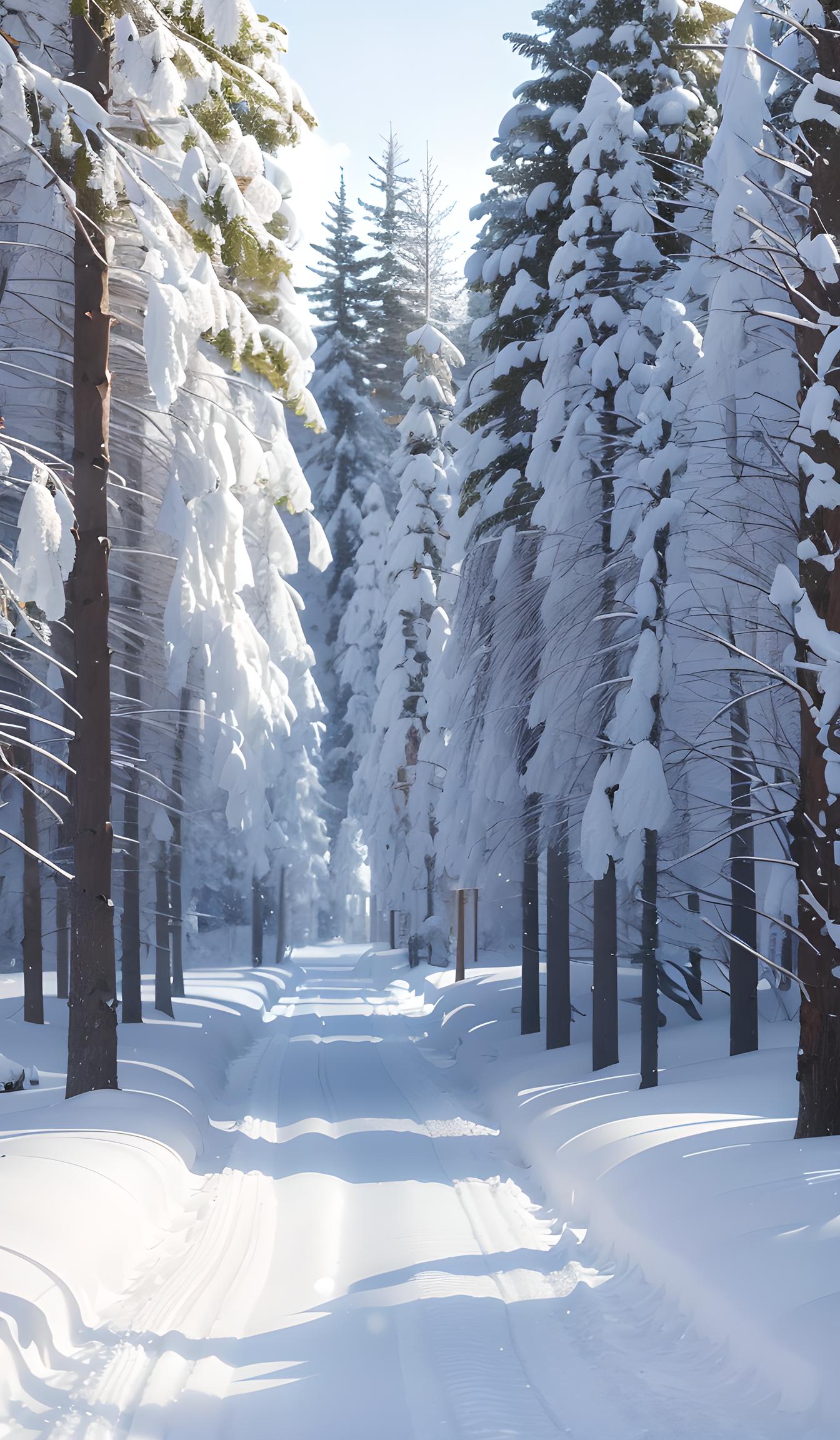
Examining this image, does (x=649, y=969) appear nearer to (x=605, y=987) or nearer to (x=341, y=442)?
(x=605, y=987)

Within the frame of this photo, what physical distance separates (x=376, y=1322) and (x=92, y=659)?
681 centimetres

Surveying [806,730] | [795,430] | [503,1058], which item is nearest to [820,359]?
[795,430]

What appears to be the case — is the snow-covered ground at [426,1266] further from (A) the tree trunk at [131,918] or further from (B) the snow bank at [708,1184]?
(A) the tree trunk at [131,918]

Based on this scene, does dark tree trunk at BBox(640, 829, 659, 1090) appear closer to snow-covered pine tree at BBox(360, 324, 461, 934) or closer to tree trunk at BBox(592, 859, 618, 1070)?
tree trunk at BBox(592, 859, 618, 1070)

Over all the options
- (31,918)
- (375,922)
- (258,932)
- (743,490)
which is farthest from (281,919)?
(743,490)

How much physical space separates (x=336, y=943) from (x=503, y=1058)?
62147 millimetres

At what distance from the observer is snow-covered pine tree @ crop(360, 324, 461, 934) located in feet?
95.0

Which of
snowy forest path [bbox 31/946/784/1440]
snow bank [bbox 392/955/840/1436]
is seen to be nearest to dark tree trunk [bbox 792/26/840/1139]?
snow bank [bbox 392/955/840/1436]

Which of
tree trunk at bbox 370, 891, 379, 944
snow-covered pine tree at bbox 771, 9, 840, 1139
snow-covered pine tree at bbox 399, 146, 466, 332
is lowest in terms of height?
tree trunk at bbox 370, 891, 379, 944

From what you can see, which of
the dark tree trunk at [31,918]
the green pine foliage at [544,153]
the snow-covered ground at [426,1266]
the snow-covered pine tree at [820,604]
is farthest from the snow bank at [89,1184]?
the green pine foliage at [544,153]

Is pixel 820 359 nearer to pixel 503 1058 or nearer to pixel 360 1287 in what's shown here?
pixel 360 1287

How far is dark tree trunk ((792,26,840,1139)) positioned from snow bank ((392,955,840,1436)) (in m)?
0.52

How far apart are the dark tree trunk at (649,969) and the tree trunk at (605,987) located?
1290 mm

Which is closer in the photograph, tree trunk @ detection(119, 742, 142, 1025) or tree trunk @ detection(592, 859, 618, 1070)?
tree trunk @ detection(592, 859, 618, 1070)
